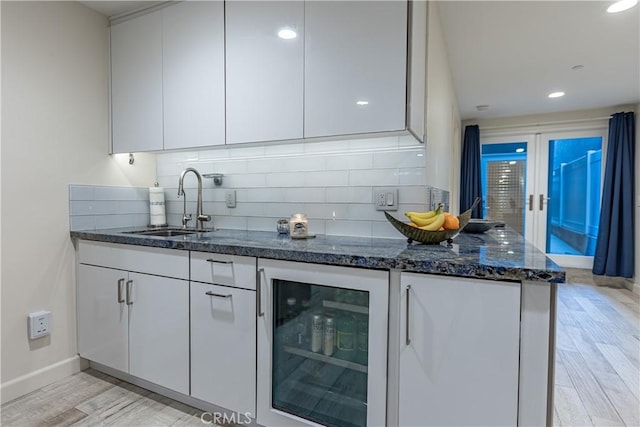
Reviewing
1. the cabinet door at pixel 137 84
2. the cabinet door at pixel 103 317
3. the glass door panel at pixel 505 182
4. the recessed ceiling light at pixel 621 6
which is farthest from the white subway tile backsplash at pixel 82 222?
the glass door panel at pixel 505 182

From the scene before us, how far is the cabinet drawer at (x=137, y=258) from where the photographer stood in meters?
1.63

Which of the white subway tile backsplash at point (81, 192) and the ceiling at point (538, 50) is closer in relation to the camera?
the white subway tile backsplash at point (81, 192)

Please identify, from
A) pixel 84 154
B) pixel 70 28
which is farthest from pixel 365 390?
pixel 70 28

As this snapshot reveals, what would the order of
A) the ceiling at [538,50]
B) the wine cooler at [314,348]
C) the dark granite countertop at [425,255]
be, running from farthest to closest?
the ceiling at [538,50] < the wine cooler at [314,348] < the dark granite countertop at [425,255]

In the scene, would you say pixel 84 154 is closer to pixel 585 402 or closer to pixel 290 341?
pixel 290 341

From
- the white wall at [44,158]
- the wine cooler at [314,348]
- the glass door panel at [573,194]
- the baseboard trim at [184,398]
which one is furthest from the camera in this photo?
the glass door panel at [573,194]

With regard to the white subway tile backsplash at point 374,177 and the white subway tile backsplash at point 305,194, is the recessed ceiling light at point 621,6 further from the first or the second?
the white subway tile backsplash at point 305,194

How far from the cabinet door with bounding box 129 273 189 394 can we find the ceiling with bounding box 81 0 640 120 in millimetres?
1656

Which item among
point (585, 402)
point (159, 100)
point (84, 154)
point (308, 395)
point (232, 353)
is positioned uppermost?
point (159, 100)

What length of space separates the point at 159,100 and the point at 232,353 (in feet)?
4.94

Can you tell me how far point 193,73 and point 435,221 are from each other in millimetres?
1527

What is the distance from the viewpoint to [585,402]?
1.82 m

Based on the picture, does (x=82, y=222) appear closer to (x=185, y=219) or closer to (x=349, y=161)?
(x=185, y=219)

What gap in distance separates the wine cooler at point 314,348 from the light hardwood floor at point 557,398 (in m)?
0.51
